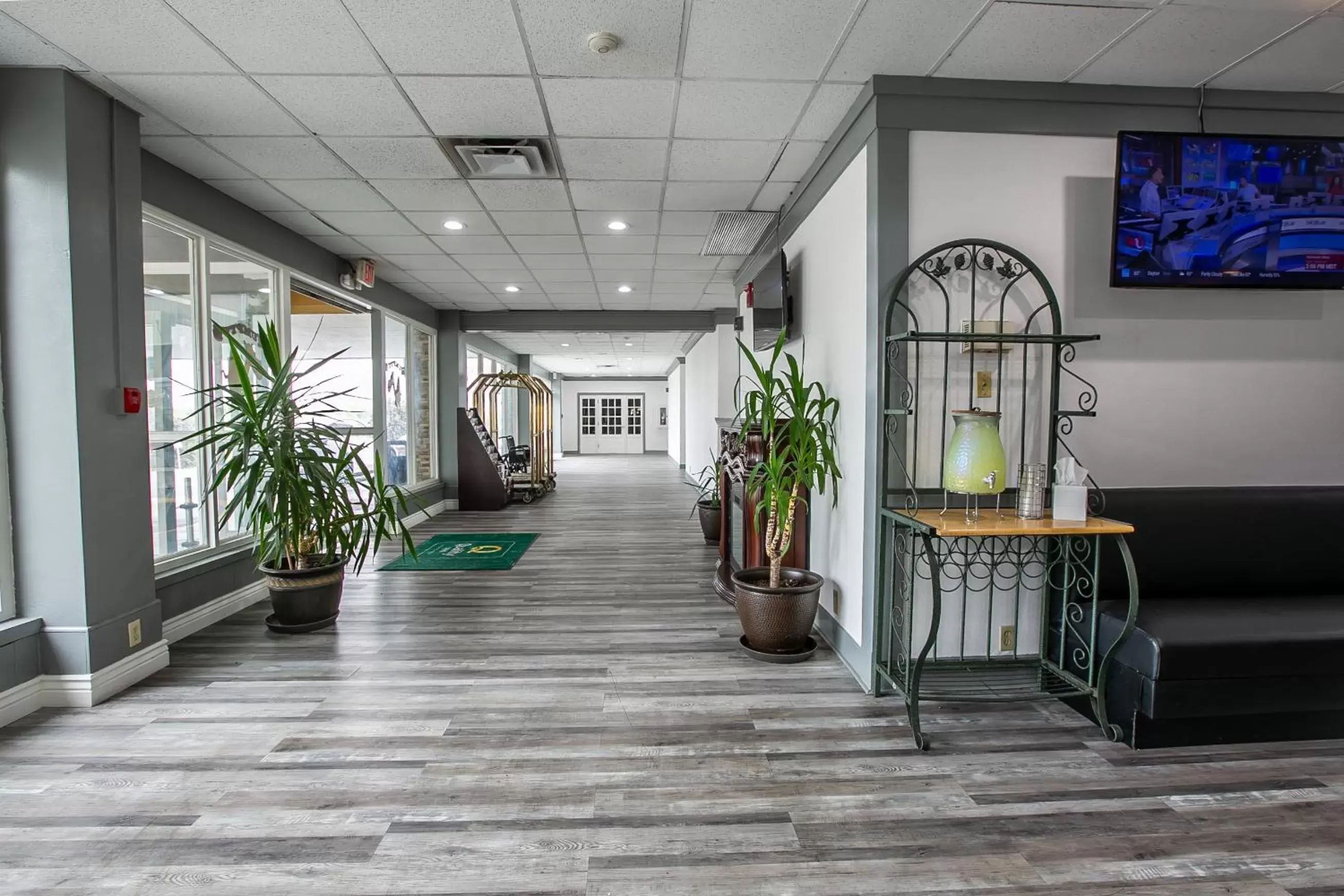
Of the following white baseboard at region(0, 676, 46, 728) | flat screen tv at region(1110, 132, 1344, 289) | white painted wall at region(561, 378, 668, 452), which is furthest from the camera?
white painted wall at region(561, 378, 668, 452)

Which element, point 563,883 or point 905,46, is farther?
point 905,46

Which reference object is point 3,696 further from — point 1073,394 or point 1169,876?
point 1073,394

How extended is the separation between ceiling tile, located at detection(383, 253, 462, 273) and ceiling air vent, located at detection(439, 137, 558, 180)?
1.97 m

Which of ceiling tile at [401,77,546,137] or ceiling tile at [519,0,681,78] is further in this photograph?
ceiling tile at [401,77,546,137]

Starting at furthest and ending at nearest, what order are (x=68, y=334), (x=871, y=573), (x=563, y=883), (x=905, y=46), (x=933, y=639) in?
(x=871, y=573), (x=68, y=334), (x=905, y=46), (x=933, y=639), (x=563, y=883)

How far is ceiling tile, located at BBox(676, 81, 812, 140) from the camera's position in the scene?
8.46 ft

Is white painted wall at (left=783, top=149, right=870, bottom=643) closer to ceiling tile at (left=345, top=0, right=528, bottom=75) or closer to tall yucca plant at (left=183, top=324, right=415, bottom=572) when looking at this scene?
ceiling tile at (left=345, top=0, right=528, bottom=75)

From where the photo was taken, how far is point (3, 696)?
238 centimetres

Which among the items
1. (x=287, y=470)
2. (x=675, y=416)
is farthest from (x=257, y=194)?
(x=675, y=416)

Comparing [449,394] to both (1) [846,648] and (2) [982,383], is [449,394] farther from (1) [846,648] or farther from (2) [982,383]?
(2) [982,383]

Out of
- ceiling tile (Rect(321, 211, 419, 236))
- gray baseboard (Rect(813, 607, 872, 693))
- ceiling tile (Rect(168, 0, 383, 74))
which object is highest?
ceiling tile (Rect(321, 211, 419, 236))

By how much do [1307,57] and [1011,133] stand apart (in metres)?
1.09

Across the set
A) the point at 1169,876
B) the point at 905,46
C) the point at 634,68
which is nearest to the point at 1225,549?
the point at 1169,876

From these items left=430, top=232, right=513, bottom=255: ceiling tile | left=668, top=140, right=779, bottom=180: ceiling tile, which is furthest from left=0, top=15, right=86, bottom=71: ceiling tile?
left=668, top=140, right=779, bottom=180: ceiling tile
